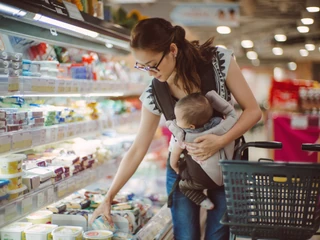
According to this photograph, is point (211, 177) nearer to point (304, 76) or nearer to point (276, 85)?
point (276, 85)

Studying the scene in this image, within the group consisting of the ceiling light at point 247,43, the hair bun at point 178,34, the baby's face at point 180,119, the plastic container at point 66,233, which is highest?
the ceiling light at point 247,43

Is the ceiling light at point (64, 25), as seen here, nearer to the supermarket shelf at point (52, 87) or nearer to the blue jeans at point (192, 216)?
the supermarket shelf at point (52, 87)

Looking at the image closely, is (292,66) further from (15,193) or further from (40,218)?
(15,193)

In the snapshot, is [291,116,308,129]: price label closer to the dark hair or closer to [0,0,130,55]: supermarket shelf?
[0,0,130,55]: supermarket shelf

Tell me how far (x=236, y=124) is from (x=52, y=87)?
1.32 metres

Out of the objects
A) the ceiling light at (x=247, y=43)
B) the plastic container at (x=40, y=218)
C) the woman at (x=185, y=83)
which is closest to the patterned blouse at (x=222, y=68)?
the woman at (x=185, y=83)

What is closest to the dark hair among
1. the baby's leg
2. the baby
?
the baby

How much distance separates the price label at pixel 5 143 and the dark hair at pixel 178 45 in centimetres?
80

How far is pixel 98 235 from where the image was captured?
9.64ft

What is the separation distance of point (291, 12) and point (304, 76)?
16.8 metres

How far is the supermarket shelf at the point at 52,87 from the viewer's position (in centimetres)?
265

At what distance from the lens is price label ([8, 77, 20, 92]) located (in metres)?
2.63

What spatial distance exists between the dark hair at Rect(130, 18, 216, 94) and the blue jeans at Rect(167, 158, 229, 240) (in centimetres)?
61

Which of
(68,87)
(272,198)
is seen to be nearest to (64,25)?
(68,87)
